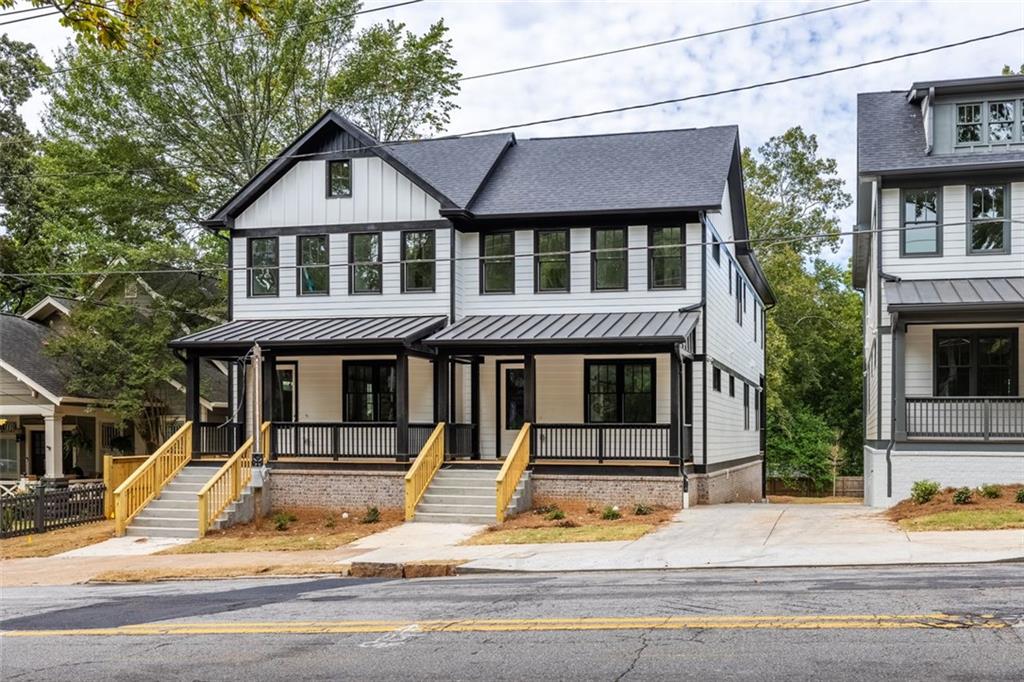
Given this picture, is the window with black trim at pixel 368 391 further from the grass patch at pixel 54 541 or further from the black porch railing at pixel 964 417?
the black porch railing at pixel 964 417

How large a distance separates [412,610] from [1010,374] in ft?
60.1

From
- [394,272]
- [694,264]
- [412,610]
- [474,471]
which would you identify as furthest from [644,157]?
[412,610]

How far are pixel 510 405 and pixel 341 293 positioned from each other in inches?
211

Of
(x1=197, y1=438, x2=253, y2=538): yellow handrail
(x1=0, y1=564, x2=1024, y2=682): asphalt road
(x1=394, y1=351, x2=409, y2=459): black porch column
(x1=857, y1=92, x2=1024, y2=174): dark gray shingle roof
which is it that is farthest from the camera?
(x1=394, y1=351, x2=409, y2=459): black porch column

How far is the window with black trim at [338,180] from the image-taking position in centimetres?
2948

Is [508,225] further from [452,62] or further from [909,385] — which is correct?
[452,62]

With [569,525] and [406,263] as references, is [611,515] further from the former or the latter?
[406,263]

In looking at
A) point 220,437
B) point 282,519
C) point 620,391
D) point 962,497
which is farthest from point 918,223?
point 220,437

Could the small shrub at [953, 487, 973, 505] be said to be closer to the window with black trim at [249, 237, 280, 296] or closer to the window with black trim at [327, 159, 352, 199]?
the window with black trim at [327, 159, 352, 199]

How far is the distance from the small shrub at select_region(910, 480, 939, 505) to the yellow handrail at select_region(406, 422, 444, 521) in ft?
34.5

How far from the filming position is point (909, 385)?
26.1m

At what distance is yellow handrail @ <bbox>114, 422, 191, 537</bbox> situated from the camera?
24.6m

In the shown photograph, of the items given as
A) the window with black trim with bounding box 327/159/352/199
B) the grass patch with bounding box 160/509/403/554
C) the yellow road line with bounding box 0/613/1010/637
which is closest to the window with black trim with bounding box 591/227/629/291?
the window with black trim with bounding box 327/159/352/199

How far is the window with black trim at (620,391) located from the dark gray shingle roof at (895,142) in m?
7.11
